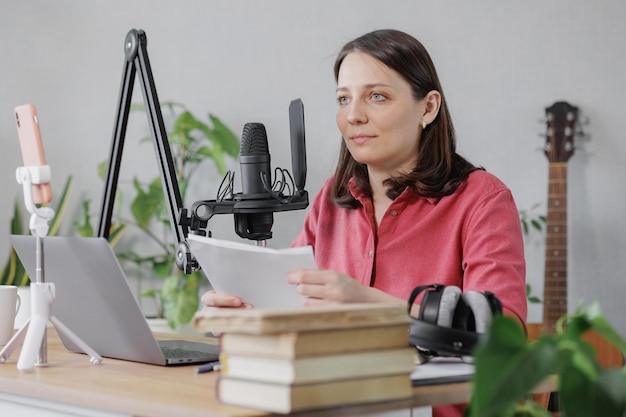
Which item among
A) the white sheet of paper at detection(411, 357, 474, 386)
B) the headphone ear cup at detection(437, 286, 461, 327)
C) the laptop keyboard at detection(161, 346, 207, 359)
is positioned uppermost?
the headphone ear cup at detection(437, 286, 461, 327)

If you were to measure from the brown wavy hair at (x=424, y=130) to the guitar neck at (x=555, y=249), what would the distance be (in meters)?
1.27

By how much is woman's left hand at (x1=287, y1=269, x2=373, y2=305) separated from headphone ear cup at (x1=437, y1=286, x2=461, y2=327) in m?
0.14

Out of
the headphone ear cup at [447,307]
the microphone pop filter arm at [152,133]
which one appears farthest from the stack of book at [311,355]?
the microphone pop filter arm at [152,133]

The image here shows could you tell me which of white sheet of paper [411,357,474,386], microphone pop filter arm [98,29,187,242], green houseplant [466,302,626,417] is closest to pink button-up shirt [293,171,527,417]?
white sheet of paper [411,357,474,386]

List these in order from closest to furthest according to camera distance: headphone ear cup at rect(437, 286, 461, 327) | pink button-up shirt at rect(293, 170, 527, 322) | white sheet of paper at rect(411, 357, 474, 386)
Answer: white sheet of paper at rect(411, 357, 474, 386), headphone ear cup at rect(437, 286, 461, 327), pink button-up shirt at rect(293, 170, 527, 322)

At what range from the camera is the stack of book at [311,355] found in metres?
0.98

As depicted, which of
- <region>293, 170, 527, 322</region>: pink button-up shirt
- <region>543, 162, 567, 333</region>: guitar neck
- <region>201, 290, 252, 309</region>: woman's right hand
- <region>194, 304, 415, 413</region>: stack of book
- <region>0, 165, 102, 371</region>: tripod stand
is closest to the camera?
<region>194, 304, 415, 413</region>: stack of book

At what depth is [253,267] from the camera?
145cm

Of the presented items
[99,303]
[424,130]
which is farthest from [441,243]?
[99,303]

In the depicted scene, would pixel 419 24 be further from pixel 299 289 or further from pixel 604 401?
pixel 604 401

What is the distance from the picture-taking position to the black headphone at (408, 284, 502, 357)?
4.33 ft

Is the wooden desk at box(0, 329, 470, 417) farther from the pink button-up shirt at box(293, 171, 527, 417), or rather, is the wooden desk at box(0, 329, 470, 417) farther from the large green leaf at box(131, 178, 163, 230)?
the large green leaf at box(131, 178, 163, 230)

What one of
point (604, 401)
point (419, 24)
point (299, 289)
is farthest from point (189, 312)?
point (604, 401)

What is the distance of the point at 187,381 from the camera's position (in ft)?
4.17
